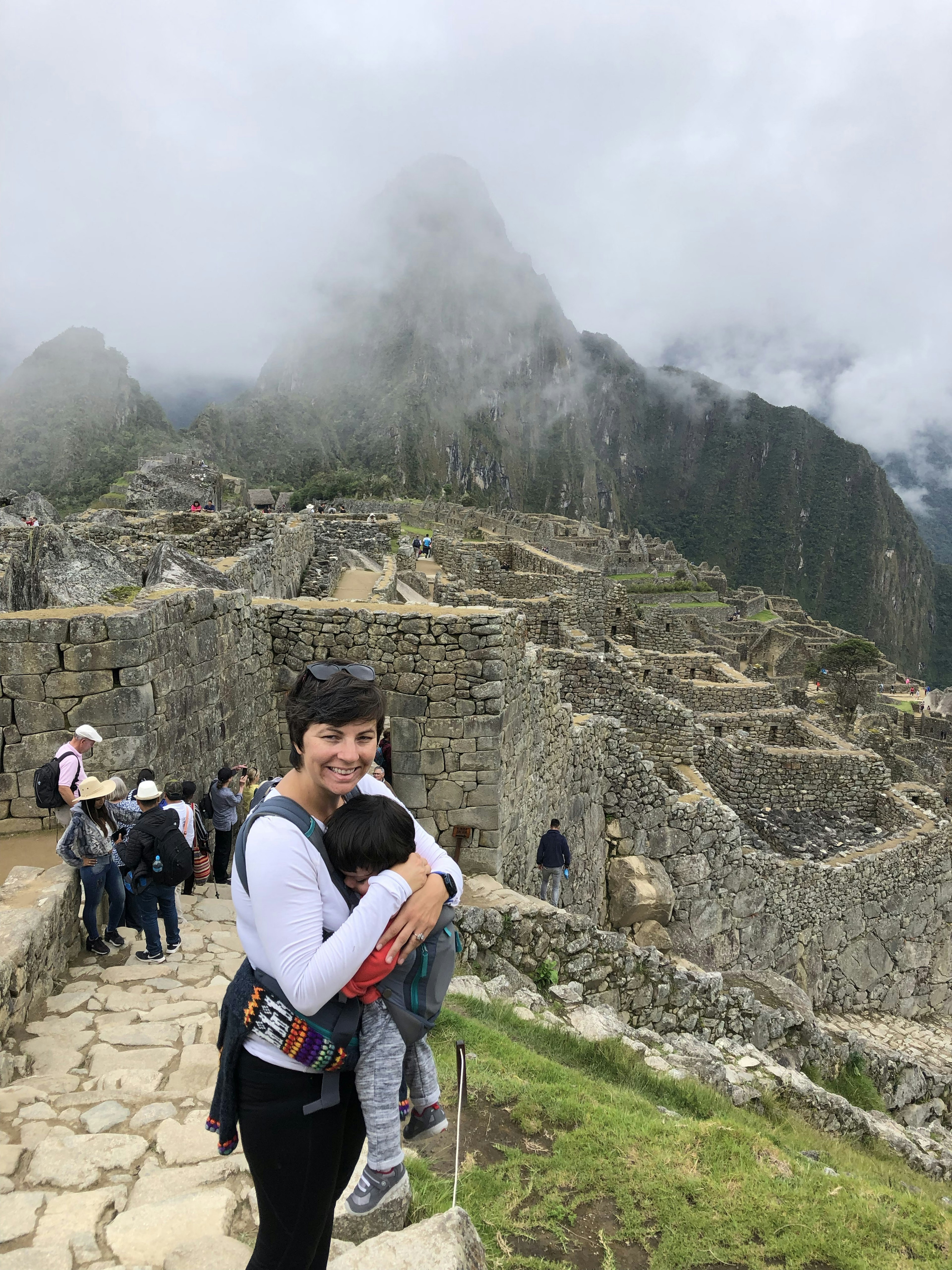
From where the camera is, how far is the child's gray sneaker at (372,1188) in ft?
7.89

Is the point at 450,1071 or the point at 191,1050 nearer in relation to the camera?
the point at 191,1050

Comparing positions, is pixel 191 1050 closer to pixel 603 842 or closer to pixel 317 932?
pixel 317 932

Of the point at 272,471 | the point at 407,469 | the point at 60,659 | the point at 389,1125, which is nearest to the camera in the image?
the point at 389,1125

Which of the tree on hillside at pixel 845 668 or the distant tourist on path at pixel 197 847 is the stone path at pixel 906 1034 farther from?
the tree on hillside at pixel 845 668

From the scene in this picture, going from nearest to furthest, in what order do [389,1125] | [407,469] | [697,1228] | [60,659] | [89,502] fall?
[389,1125] < [697,1228] < [60,659] < [89,502] < [407,469]

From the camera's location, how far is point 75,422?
94.4 meters

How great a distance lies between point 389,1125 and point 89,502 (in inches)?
2537

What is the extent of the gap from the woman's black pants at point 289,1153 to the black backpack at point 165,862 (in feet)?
9.61

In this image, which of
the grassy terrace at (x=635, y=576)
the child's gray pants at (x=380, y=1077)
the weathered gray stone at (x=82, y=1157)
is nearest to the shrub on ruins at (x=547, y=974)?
the weathered gray stone at (x=82, y=1157)

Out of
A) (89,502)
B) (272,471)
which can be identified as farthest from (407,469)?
(89,502)

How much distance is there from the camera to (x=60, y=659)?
5.51m

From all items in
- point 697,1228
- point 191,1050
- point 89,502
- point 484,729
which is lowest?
point 697,1228

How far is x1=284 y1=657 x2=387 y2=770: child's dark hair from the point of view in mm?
2238

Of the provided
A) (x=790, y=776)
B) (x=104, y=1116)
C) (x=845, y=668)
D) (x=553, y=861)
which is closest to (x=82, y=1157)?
(x=104, y=1116)
